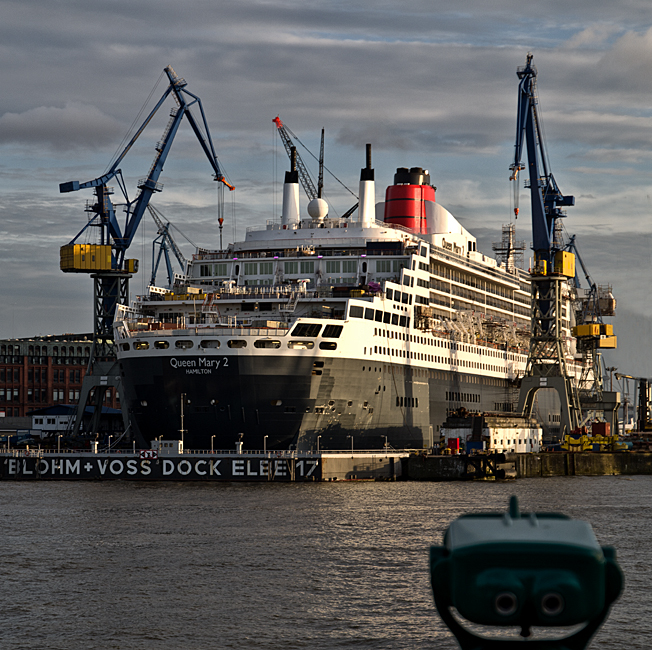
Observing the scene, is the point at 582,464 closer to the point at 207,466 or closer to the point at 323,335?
the point at 323,335

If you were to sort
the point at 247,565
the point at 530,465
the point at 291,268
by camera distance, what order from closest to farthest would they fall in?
the point at 247,565, the point at 291,268, the point at 530,465

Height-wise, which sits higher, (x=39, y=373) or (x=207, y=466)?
(x=39, y=373)

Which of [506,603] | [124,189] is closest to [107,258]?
[124,189]

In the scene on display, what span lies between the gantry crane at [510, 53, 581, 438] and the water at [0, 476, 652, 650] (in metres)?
29.3

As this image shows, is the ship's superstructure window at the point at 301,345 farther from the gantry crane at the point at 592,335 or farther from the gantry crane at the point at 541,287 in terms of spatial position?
the gantry crane at the point at 592,335

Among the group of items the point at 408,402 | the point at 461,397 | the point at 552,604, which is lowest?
the point at 552,604

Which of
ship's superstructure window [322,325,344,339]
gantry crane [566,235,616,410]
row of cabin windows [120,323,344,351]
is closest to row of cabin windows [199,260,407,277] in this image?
ship's superstructure window [322,325,344,339]

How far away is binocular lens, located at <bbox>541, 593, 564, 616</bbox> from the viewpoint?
617 cm

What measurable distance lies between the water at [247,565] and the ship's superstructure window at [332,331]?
10684 mm

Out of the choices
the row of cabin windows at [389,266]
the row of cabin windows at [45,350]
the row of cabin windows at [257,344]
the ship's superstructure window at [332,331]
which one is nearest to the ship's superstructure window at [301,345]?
the row of cabin windows at [257,344]

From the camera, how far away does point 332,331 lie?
6475cm

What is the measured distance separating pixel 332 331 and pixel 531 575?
5857 centimetres

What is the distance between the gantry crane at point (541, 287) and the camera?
87.0 m

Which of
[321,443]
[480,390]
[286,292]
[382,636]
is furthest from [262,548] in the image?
[480,390]
